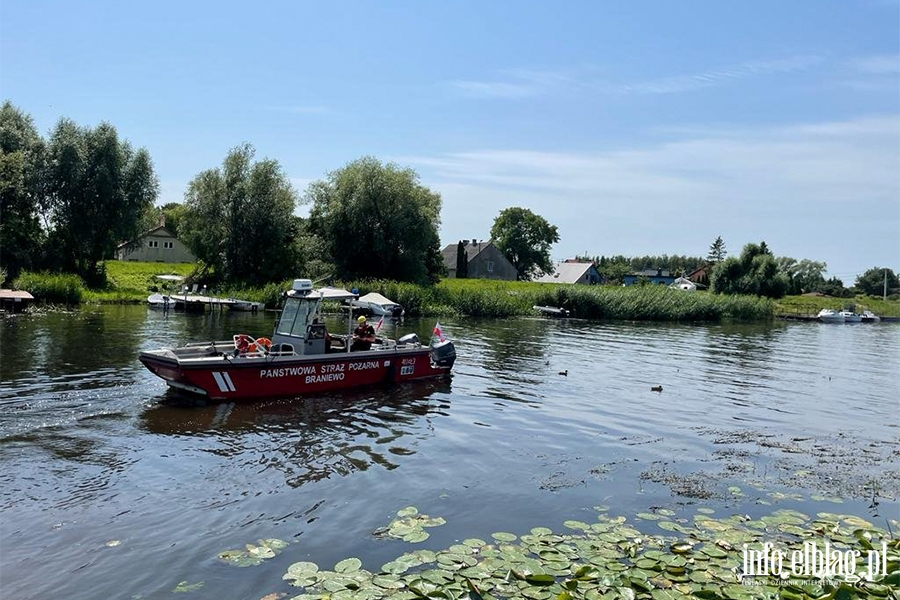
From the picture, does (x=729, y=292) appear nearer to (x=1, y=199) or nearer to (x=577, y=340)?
(x=577, y=340)

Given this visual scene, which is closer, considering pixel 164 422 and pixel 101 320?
pixel 164 422

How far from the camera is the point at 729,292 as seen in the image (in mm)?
86250

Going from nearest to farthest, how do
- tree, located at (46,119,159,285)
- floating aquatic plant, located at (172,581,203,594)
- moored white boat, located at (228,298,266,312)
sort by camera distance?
floating aquatic plant, located at (172,581,203,594) → moored white boat, located at (228,298,266,312) → tree, located at (46,119,159,285)

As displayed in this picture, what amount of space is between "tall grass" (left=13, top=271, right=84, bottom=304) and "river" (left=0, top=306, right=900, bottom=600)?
16.0m

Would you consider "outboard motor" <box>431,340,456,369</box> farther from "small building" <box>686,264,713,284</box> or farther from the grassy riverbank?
"small building" <box>686,264,713,284</box>

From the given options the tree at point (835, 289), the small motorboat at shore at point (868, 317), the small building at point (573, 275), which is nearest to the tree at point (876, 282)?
the tree at point (835, 289)

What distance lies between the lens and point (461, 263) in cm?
9069

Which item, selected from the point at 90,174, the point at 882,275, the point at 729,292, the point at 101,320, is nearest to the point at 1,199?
the point at 90,174

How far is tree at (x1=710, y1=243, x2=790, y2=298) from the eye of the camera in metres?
86.1

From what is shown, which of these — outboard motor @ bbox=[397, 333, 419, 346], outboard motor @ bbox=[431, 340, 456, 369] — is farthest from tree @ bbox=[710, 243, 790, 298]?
outboard motor @ bbox=[397, 333, 419, 346]

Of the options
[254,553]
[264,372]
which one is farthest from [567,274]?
[254,553]

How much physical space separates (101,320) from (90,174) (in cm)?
2082

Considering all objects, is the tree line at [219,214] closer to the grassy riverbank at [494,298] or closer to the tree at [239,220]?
the tree at [239,220]

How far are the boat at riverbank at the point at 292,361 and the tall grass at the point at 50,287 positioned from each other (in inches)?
1053
